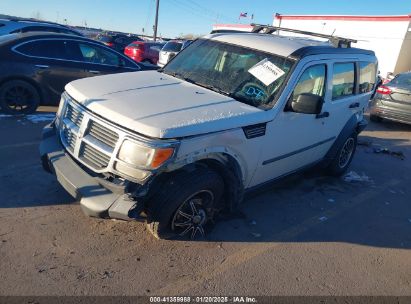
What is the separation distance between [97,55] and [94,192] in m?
5.67

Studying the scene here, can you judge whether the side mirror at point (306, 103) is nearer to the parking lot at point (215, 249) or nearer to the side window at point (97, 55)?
the parking lot at point (215, 249)

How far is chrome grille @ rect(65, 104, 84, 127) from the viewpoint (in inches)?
136

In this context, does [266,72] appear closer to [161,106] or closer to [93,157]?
[161,106]

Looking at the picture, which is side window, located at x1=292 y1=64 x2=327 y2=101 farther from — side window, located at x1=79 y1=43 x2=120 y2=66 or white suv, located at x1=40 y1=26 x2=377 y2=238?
side window, located at x1=79 y1=43 x2=120 y2=66

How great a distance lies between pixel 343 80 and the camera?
5.03m

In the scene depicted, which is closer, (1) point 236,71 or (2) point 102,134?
(2) point 102,134

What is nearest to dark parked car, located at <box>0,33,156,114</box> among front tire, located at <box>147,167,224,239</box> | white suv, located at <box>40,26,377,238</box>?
white suv, located at <box>40,26,377,238</box>

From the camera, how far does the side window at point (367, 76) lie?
556 cm

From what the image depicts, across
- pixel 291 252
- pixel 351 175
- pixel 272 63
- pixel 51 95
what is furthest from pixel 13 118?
pixel 351 175

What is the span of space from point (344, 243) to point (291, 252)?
709 millimetres

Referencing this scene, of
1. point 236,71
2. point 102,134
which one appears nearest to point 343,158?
point 236,71

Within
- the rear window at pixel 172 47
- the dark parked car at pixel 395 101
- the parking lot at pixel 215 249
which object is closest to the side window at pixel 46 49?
the parking lot at pixel 215 249

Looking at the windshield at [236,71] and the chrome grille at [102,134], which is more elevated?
the windshield at [236,71]

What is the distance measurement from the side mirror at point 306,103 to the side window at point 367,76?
213 centimetres
